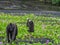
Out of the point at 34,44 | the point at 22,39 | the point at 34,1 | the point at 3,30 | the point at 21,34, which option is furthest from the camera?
the point at 34,1

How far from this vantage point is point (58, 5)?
28.4 meters

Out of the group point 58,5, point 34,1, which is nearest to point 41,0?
point 34,1

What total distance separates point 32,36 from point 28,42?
3.25 feet

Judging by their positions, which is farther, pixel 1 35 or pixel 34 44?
pixel 1 35

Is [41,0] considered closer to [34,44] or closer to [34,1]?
[34,1]

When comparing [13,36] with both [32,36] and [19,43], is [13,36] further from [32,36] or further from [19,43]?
[32,36]

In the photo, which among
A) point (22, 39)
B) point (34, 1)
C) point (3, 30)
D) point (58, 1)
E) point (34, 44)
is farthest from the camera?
point (34, 1)

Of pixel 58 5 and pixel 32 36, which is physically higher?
pixel 32 36

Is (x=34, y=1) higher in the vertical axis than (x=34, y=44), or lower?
lower

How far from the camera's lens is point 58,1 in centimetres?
2788

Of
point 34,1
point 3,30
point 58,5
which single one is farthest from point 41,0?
point 3,30

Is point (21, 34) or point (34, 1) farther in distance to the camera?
point (34, 1)

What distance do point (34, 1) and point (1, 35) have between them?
2304 cm

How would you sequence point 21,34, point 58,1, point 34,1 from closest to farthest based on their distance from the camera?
1. point 21,34
2. point 58,1
3. point 34,1
